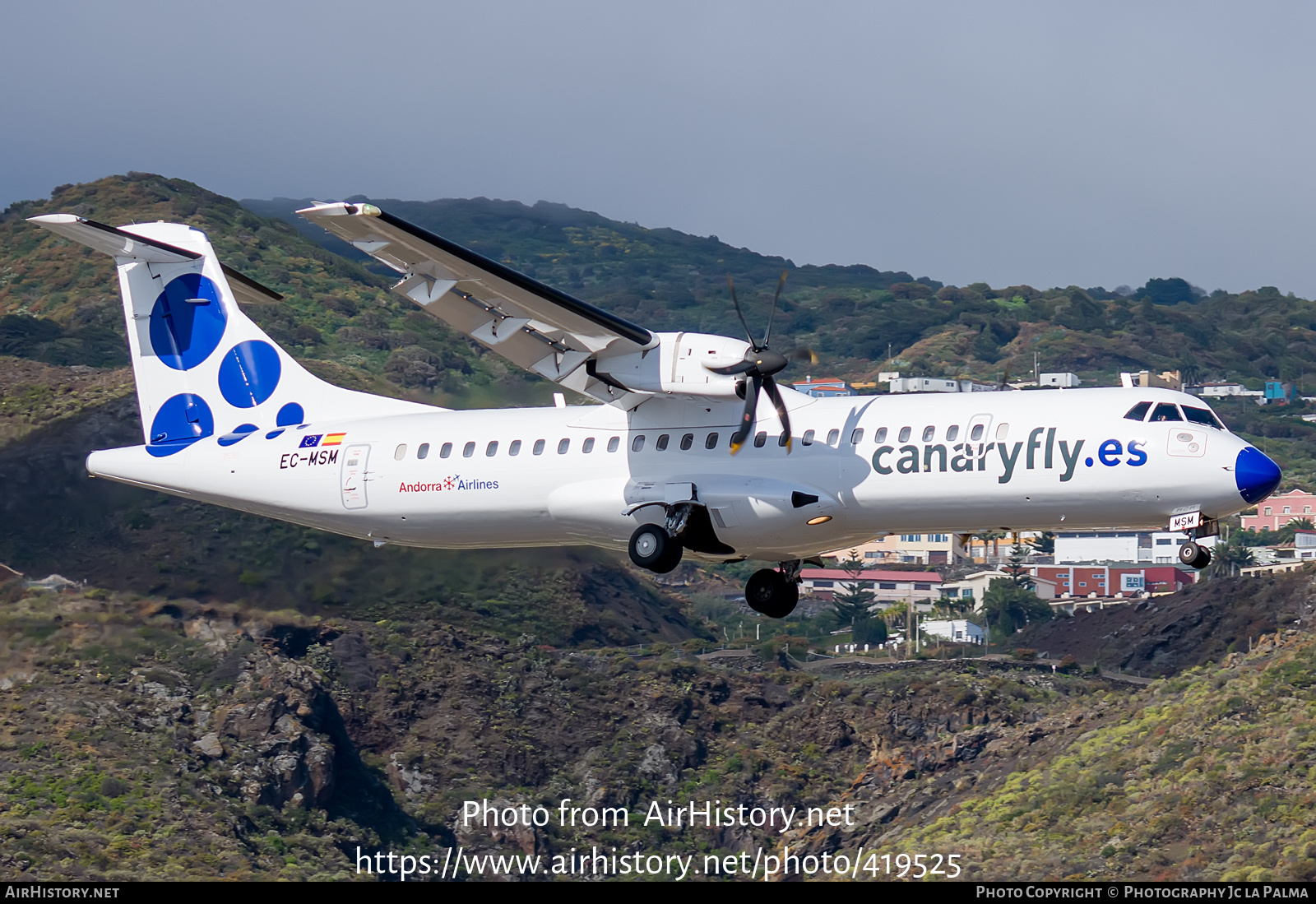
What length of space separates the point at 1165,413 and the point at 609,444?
6968 mm

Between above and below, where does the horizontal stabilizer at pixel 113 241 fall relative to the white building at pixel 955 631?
above

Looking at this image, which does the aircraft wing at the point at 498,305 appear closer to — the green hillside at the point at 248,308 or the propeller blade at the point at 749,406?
the propeller blade at the point at 749,406

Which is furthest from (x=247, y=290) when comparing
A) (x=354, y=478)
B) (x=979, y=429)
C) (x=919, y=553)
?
(x=919, y=553)

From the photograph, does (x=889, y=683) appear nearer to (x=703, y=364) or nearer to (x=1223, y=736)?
(x=1223, y=736)

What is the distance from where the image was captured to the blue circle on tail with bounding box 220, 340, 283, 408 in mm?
23109

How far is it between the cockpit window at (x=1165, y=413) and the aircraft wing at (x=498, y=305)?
6015 millimetres

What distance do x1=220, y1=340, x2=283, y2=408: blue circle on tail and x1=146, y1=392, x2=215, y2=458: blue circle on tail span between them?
0.43m

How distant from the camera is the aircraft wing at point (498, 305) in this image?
17.9 m

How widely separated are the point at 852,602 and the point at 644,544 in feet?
135

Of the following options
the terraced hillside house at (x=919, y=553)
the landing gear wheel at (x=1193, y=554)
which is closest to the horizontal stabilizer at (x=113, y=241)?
the landing gear wheel at (x=1193, y=554)

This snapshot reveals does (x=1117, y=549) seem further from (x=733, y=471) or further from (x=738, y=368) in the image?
(x=738, y=368)

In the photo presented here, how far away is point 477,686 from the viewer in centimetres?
3850

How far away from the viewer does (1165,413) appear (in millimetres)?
17859

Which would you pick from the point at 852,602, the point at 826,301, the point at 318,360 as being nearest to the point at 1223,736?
the point at 852,602
